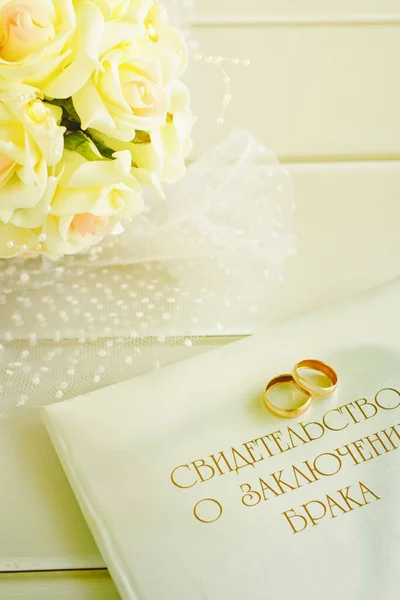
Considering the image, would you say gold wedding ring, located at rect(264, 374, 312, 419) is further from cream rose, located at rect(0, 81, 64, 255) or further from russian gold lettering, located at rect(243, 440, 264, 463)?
cream rose, located at rect(0, 81, 64, 255)

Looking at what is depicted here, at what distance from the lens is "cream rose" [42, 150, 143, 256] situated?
1.85 feet

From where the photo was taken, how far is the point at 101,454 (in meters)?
0.54

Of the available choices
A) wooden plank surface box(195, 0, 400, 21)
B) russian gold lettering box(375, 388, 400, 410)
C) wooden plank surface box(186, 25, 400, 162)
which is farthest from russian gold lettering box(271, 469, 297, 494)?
wooden plank surface box(195, 0, 400, 21)

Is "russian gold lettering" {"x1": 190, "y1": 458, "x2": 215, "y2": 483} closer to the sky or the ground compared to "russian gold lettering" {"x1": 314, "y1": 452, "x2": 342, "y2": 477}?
closer to the sky

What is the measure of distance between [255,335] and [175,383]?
0.09 metres

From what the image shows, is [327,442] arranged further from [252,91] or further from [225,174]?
[252,91]

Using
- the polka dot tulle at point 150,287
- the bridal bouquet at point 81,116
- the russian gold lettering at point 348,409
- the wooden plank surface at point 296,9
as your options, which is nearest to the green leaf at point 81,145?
the bridal bouquet at point 81,116

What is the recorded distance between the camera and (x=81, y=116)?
0.55m

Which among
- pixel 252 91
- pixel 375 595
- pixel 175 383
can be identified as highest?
pixel 252 91

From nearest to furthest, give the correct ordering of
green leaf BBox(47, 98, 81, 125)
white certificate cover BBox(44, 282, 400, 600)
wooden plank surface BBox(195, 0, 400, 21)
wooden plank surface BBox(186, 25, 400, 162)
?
white certificate cover BBox(44, 282, 400, 600), green leaf BBox(47, 98, 81, 125), wooden plank surface BBox(186, 25, 400, 162), wooden plank surface BBox(195, 0, 400, 21)

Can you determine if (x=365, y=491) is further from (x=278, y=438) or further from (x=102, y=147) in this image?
(x=102, y=147)

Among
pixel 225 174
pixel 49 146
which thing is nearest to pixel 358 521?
pixel 49 146

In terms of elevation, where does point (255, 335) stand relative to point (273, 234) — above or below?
below

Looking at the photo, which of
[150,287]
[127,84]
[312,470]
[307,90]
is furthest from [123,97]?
[307,90]
